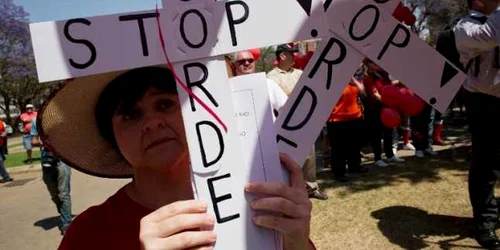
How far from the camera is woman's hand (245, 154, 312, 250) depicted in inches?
31.7

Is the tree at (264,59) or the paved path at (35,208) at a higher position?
the tree at (264,59)

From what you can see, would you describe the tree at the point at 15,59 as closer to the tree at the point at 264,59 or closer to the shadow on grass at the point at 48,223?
the tree at the point at 264,59

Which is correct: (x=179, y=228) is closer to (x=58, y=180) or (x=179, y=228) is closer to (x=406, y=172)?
(x=58, y=180)

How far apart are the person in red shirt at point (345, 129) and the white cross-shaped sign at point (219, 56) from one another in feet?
14.2

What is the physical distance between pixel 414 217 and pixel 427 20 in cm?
3365

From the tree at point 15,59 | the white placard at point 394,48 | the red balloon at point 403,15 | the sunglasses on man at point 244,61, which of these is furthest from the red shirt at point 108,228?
the tree at point 15,59

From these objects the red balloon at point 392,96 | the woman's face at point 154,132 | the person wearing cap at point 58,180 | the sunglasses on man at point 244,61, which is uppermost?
the sunglasses on man at point 244,61

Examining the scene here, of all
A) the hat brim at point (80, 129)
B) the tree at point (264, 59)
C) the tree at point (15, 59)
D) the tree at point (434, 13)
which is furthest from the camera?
the tree at point (434, 13)

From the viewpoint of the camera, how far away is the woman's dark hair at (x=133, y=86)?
1.02 metres

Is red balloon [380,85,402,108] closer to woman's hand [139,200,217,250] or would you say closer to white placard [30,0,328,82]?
white placard [30,0,328,82]

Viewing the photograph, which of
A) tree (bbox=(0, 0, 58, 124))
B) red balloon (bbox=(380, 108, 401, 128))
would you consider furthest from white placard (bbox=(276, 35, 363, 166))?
tree (bbox=(0, 0, 58, 124))

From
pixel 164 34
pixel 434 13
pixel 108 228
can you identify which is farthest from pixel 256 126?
pixel 434 13

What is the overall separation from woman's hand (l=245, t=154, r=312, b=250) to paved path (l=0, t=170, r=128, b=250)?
4.45m

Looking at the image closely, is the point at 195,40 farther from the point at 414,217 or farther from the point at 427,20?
the point at 427,20
